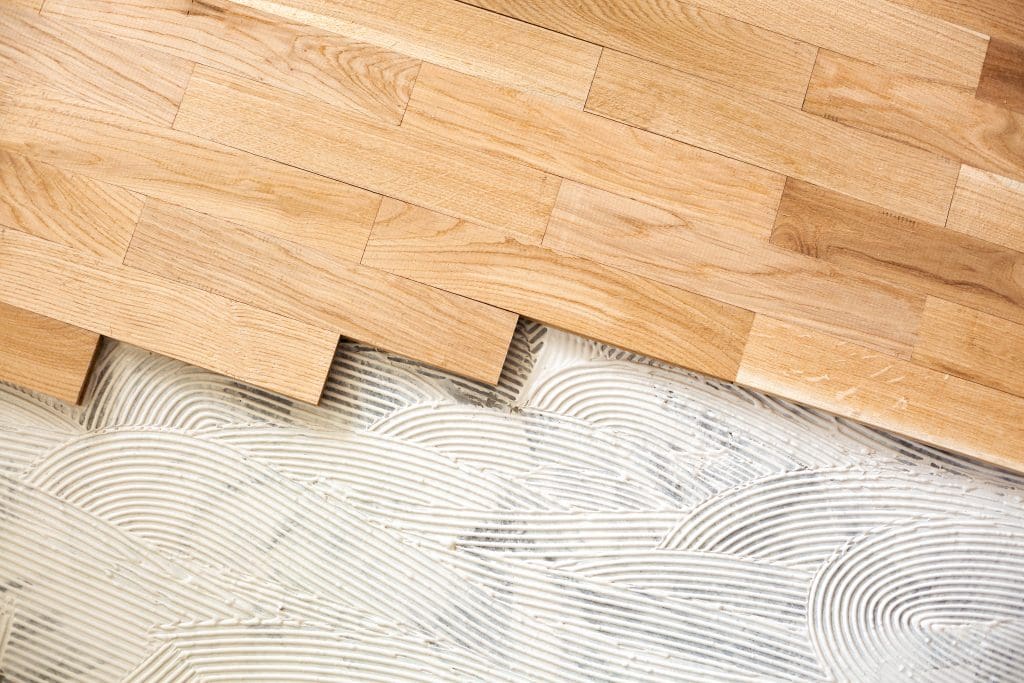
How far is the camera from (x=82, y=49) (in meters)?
1.01

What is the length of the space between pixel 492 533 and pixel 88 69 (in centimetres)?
76

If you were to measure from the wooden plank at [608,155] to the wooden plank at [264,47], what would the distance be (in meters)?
0.06

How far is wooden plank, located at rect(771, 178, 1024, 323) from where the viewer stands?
988mm

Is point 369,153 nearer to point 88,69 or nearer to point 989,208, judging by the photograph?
point 88,69

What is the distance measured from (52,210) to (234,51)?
295 mm

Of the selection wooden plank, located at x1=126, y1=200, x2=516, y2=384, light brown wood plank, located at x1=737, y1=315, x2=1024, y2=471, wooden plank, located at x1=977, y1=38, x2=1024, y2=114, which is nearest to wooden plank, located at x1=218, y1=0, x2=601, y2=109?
wooden plank, located at x1=126, y1=200, x2=516, y2=384

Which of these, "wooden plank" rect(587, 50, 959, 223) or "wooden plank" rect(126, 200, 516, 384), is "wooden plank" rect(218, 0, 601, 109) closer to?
"wooden plank" rect(587, 50, 959, 223)

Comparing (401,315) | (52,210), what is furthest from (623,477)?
(52,210)

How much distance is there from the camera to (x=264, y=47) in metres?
1.01

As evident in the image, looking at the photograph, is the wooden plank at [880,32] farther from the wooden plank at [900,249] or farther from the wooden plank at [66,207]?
the wooden plank at [66,207]

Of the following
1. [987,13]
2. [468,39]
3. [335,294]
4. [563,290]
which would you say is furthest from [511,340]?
[987,13]

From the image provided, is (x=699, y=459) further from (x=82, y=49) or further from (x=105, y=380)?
(x=82, y=49)

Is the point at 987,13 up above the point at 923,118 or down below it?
above

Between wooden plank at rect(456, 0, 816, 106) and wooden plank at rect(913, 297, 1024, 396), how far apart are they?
0.32 meters
